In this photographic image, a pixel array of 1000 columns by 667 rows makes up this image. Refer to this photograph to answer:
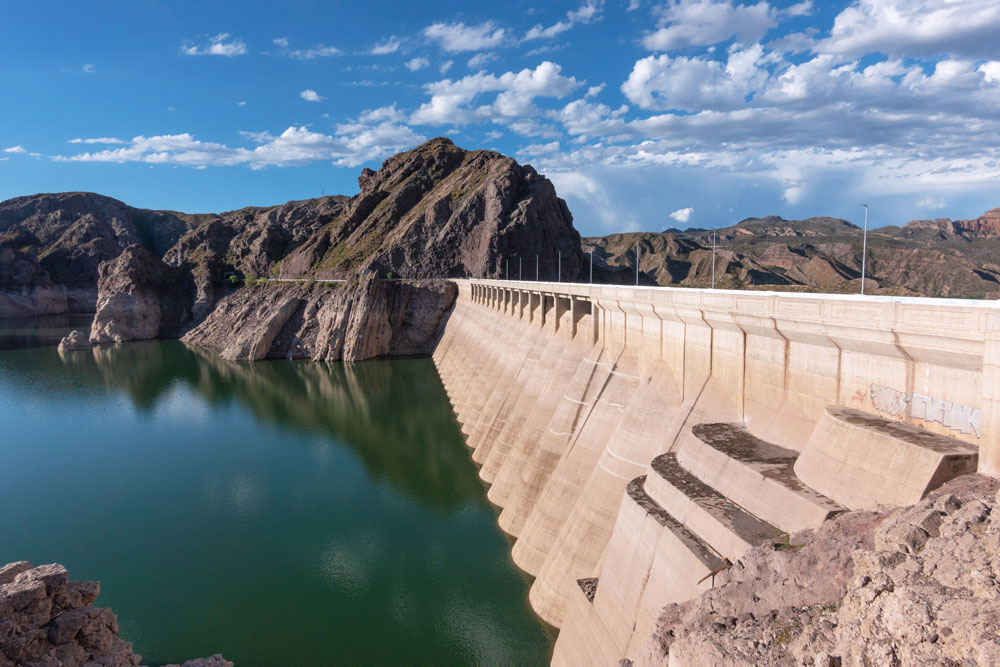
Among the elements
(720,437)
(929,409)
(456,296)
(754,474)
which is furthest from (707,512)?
(456,296)

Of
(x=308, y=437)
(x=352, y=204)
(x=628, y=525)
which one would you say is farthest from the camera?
(x=352, y=204)

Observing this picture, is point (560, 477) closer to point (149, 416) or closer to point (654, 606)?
point (654, 606)

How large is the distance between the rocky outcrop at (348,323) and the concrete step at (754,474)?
5387 cm

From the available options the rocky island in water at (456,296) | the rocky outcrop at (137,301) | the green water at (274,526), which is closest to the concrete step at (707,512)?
the rocky island in water at (456,296)

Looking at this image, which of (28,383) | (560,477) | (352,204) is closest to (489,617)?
(560,477)

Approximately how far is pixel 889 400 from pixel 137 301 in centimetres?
9201

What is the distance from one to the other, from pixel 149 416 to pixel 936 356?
47606 millimetres

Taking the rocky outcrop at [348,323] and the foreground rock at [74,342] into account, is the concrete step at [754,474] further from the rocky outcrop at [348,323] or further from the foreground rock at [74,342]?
the foreground rock at [74,342]

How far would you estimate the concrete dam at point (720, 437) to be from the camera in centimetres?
858

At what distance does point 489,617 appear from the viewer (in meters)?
16.1

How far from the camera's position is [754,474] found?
1045cm

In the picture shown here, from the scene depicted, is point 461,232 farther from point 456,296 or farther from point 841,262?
point 841,262

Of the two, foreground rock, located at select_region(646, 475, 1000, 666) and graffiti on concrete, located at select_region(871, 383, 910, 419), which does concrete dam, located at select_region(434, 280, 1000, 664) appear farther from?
foreground rock, located at select_region(646, 475, 1000, 666)

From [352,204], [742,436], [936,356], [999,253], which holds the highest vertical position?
[352,204]
